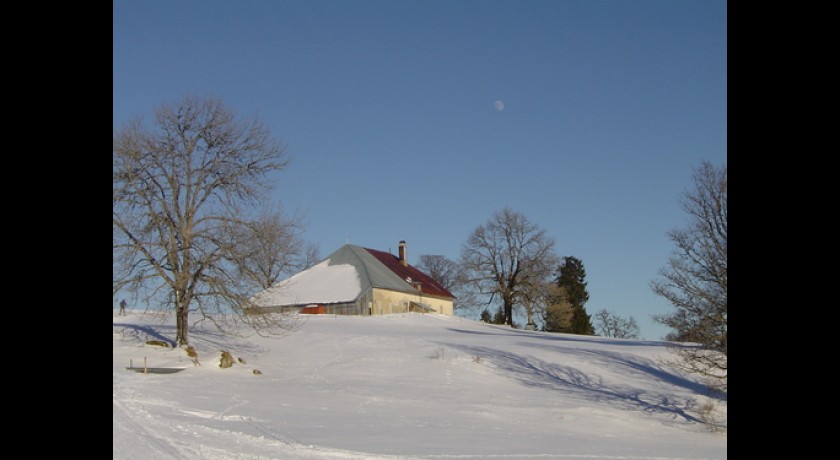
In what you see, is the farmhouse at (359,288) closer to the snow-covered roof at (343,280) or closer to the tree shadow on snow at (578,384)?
the snow-covered roof at (343,280)

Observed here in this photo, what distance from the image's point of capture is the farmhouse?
183ft

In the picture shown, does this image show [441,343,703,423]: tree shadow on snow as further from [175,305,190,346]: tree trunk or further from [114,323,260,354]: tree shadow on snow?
[175,305,190,346]: tree trunk

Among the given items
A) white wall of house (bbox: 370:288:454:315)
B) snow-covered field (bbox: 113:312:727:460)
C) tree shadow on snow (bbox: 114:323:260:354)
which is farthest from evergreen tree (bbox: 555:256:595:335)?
tree shadow on snow (bbox: 114:323:260:354)

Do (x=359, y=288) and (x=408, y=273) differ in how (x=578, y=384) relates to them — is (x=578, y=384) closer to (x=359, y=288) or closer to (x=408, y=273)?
(x=359, y=288)

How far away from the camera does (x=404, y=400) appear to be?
22.4 m

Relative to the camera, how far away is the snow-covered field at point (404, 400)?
49.2ft

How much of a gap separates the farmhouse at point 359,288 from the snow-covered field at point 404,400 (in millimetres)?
18122

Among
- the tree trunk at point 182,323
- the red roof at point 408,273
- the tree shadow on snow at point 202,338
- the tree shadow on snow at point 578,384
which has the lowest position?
the tree shadow on snow at point 578,384

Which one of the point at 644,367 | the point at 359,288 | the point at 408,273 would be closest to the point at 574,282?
the point at 408,273

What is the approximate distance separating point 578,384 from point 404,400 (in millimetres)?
7594

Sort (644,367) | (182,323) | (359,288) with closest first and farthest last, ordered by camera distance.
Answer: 1. (182,323)
2. (644,367)
3. (359,288)

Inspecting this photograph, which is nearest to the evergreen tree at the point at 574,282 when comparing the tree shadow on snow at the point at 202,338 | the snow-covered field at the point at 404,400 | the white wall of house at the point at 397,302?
the white wall of house at the point at 397,302
